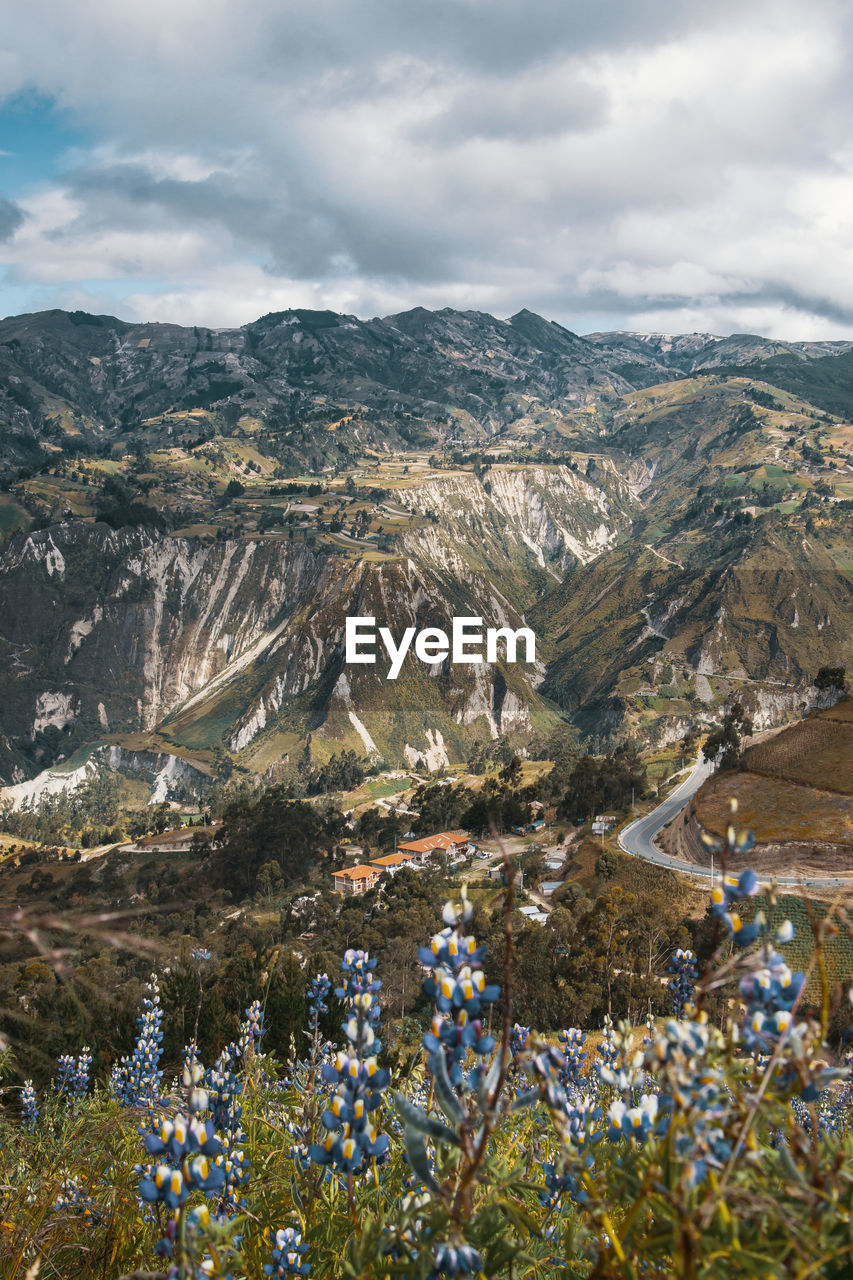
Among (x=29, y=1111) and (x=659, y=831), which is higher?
(x=29, y=1111)

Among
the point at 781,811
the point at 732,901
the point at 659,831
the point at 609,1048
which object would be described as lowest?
the point at 659,831

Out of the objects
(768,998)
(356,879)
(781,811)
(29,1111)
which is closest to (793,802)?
(781,811)

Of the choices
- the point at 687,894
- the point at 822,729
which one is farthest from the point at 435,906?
the point at 822,729

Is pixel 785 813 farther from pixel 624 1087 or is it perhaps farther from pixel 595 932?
pixel 624 1087

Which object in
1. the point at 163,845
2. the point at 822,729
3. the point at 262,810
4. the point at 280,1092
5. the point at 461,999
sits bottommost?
the point at 163,845

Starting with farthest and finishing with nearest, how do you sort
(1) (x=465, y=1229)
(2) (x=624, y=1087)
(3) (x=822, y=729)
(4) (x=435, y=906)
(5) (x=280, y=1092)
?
(3) (x=822, y=729)
(4) (x=435, y=906)
(5) (x=280, y=1092)
(2) (x=624, y=1087)
(1) (x=465, y=1229)

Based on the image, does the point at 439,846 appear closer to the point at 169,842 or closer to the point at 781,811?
the point at 781,811
